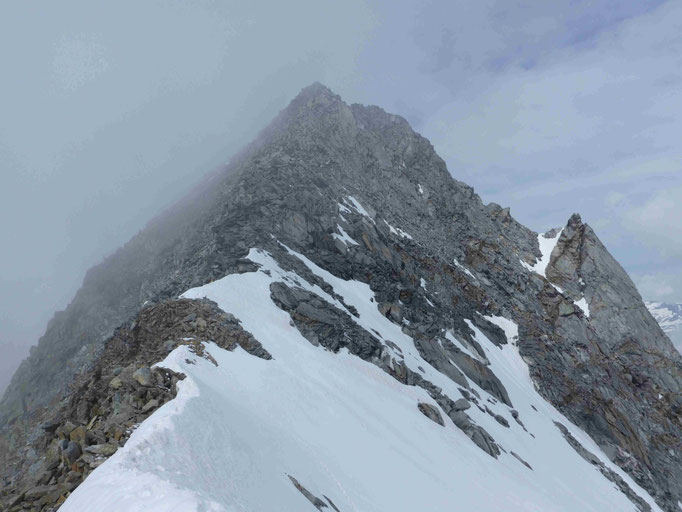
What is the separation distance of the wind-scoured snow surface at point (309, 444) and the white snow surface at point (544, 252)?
35.9m

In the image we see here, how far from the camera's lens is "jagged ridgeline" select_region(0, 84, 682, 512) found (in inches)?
460

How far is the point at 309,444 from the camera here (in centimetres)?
1534

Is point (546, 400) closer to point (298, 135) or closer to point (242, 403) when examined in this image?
point (242, 403)

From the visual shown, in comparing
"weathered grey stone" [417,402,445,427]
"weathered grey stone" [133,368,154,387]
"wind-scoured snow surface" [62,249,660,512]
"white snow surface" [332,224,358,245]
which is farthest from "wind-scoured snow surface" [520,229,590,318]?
"weathered grey stone" [133,368,154,387]

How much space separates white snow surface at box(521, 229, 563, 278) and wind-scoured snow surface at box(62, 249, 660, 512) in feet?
118

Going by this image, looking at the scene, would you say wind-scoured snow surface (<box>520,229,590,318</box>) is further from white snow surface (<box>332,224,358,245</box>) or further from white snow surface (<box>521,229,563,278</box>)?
white snow surface (<box>332,224,358,245</box>)

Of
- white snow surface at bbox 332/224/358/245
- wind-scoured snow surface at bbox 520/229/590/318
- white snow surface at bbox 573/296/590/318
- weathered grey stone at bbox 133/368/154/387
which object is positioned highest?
wind-scoured snow surface at bbox 520/229/590/318

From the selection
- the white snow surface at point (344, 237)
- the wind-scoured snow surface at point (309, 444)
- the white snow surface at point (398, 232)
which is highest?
the white snow surface at point (398, 232)

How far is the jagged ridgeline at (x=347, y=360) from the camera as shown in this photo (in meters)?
11.7

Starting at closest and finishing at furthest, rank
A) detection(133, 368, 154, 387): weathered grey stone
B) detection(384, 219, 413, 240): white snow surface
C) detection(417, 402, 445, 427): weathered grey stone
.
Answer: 1. detection(133, 368, 154, 387): weathered grey stone
2. detection(417, 402, 445, 427): weathered grey stone
3. detection(384, 219, 413, 240): white snow surface

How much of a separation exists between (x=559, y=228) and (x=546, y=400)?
3888cm

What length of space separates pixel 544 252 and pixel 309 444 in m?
64.7

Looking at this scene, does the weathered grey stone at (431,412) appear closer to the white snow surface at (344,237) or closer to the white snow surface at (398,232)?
the white snow surface at (344,237)

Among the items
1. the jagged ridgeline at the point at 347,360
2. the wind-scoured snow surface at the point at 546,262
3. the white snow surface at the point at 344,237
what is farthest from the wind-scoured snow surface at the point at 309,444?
the wind-scoured snow surface at the point at 546,262
